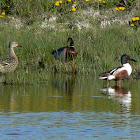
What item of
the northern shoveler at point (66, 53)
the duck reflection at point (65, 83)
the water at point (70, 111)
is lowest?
the water at point (70, 111)

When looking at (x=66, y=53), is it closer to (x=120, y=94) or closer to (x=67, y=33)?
(x=67, y=33)

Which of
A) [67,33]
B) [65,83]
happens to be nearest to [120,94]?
[65,83]

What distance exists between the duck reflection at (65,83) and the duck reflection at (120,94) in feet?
2.55

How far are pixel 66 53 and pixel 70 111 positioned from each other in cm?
718

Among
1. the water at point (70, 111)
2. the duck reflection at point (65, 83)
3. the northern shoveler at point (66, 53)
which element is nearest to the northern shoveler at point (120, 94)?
the water at point (70, 111)

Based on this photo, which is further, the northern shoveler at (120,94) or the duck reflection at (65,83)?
the duck reflection at (65,83)

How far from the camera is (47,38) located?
1661cm

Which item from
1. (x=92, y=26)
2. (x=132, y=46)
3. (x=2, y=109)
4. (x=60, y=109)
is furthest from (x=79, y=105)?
(x=92, y=26)

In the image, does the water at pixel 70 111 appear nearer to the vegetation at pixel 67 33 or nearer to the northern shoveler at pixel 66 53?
the vegetation at pixel 67 33

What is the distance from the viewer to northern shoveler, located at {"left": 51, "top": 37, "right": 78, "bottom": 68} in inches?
602

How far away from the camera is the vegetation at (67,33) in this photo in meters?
14.7

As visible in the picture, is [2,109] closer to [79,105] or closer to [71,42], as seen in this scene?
[79,105]

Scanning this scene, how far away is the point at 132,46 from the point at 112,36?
1.46 metres

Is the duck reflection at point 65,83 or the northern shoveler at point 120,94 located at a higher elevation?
the duck reflection at point 65,83
